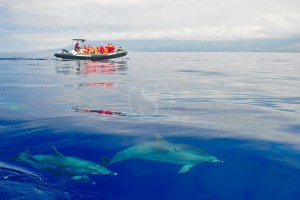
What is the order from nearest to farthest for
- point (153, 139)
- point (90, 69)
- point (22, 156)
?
1. point (22, 156)
2. point (153, 139)
3. point (90, 69)

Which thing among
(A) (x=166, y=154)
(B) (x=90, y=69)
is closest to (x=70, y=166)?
(A) (x=166, y=154)

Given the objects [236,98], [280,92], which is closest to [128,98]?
[236,98]

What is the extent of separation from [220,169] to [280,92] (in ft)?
53.6

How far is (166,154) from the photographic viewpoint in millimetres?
11641

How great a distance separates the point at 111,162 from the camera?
37.8 feet

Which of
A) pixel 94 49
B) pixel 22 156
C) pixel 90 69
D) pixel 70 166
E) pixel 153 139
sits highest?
pixel 94 49

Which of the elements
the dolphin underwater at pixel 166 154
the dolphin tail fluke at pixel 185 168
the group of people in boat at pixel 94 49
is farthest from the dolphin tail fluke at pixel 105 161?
the group of people in boat at pixel 94 49

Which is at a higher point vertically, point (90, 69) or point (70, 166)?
point (90, 69)

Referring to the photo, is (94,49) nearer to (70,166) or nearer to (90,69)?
(90,69)

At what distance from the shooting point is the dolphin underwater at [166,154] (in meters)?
11.4

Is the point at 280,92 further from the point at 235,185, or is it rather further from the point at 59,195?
the point at 59,195

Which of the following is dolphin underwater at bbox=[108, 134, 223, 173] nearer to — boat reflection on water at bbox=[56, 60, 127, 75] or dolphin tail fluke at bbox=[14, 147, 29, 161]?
dolphin tail fluke at bbox=[14, 147, 29, 161]

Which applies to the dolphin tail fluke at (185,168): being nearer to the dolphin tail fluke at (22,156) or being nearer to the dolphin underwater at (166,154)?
the dolphin underwater at (166,154)

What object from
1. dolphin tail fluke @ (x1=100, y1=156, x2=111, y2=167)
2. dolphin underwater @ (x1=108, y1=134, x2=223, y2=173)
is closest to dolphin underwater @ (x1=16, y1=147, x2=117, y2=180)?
dolphin tail fluke @ (x1=100, y1=156, x2=111, y2=167)
